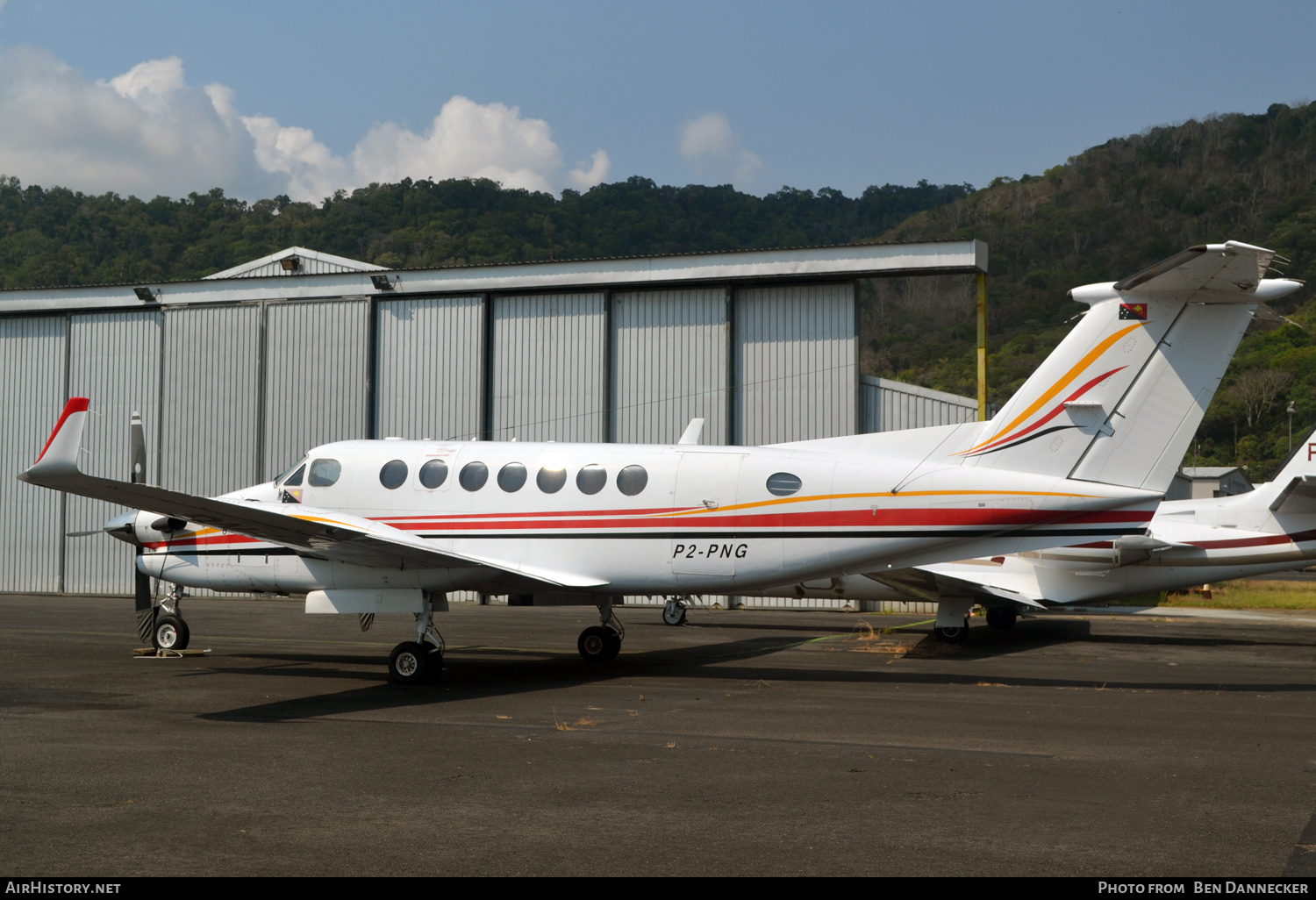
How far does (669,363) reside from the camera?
27344 mm

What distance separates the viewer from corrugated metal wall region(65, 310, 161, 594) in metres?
30.2

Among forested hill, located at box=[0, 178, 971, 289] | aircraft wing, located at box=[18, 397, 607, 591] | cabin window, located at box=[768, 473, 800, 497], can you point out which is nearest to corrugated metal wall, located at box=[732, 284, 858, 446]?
cabin window, located at box=[768, 473, 800, 497]

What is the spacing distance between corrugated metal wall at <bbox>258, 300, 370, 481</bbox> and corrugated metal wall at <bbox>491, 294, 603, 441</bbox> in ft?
13.0

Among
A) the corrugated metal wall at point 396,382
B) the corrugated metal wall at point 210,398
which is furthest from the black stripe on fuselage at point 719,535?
the corrugated metal wall at point 210,398

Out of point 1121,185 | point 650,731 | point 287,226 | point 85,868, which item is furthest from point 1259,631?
point 1121,185

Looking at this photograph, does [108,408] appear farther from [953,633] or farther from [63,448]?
[953,633]

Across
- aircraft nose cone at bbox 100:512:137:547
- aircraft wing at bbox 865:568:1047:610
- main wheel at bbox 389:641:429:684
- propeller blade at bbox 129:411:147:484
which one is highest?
propeller blade at bbox 129:411:147:484

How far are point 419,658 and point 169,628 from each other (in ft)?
16.3

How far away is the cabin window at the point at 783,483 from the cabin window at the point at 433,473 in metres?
4.38

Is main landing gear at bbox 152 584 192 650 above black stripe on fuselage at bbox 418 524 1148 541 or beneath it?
beneath

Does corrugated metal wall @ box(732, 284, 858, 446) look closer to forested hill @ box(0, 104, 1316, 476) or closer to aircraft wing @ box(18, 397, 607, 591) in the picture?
aircraft wing @ box(18, 397, 607, 591)

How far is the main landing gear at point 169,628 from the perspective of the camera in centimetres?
1542

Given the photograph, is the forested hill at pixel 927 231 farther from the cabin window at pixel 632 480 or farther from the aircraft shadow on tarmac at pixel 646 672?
the cabin window at pixel 632 480

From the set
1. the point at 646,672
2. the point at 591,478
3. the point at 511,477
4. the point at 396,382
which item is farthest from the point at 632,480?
the point at 396,382
